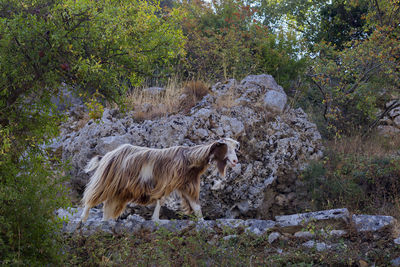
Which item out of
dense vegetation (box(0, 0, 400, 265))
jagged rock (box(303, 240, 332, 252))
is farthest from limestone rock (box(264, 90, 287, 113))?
jagged rock (box(303, 240, 332, 252))

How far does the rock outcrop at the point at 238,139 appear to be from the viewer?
29.6 ft

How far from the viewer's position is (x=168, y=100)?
10547mm

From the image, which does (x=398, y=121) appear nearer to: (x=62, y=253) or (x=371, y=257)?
(x=371, y=257)

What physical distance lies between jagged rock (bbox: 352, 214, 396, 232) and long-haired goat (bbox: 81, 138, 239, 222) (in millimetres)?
2252

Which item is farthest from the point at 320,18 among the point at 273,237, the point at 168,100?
the point at 273,237

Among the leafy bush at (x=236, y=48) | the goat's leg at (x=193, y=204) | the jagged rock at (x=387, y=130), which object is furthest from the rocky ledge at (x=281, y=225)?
the jagged rock at (x=387, y=130)

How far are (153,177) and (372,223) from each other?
3687mm

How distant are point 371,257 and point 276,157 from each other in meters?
4.54

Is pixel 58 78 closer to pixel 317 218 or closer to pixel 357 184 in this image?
pixel 317 218

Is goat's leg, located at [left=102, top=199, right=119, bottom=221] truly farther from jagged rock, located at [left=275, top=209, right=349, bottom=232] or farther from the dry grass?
the dry grass

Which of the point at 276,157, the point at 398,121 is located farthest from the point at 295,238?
the point at 398,121

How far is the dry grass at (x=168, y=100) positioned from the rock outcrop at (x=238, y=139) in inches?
11.9

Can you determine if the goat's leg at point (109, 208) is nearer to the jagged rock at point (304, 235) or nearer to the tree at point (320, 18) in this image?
the jagged rock at point (304, 235)

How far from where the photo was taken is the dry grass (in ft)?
33.4
